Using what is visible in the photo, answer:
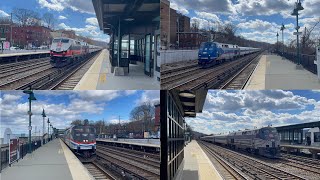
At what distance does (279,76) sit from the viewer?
3229mm

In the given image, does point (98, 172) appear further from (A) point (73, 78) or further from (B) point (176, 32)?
(B) point (176, 32)

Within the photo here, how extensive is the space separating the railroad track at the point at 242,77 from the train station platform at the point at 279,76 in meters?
0.04

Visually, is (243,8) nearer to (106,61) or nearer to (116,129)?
(106,61)

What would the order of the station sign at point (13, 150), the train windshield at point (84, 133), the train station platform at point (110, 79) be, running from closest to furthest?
the train station platform at point (110, 79) → the train windshield at point (84, 133) → the station sign at point (13, 150)

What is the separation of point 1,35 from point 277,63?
2868mm

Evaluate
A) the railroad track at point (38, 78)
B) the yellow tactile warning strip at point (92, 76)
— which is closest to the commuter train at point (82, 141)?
the yellow tactile warning strip at point (92, 76)

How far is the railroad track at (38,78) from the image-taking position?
121 inches

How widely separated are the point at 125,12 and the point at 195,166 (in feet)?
6.35

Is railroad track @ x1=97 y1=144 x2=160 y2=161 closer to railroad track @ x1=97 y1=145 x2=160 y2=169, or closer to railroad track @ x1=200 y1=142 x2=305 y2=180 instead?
railroad track @ x1=97 y1=145 x2=160 y2=169

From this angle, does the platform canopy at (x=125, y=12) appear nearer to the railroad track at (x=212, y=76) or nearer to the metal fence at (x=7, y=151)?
the railroad track at (x=212, y=76)

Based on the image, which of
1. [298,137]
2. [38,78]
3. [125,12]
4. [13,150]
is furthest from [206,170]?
[13,150]

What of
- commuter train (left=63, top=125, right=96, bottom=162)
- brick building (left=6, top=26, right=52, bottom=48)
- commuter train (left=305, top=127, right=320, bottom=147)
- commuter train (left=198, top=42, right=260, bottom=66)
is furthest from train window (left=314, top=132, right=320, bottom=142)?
brick building (left=6, top=26, right=52, bottom=48)

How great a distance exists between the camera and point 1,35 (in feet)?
10.4

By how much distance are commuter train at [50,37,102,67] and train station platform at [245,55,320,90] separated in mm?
1670
